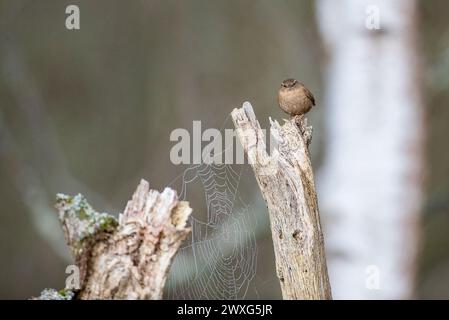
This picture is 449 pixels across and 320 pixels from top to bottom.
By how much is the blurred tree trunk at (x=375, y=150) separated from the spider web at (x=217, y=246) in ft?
2.24

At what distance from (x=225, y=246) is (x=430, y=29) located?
2748mm

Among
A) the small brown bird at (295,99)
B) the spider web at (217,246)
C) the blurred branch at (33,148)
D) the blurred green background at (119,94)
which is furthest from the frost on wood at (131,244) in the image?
the blurred branch at (33,148)

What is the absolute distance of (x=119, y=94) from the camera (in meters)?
9.20

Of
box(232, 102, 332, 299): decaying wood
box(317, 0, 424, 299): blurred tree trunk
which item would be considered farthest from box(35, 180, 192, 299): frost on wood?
box(317, 0, 424, 299): blurred tree trunk

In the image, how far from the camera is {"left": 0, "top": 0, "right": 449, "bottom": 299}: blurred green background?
8594mm

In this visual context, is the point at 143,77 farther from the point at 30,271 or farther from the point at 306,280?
the point at 306,280

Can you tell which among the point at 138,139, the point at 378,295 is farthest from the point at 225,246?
the point at 138,139

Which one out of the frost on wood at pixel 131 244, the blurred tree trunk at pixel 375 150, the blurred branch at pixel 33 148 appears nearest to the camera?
the frost on wood at pixel 131 244

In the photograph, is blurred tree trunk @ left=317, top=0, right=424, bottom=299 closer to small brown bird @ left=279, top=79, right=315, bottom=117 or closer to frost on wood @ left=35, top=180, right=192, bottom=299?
small brown bird @ left=279, top=79, right=315, bottom=117

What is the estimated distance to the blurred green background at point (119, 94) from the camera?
8594mm

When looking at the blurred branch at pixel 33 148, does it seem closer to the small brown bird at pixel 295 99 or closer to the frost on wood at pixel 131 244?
the small brown bird at pixel 295 99

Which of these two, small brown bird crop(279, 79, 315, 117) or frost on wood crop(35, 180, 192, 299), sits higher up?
small brown bird crop(279, 79, 315, 117)

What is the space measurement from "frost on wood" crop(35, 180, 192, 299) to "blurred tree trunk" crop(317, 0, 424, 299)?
3056 millimetres

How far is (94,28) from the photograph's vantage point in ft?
30.6
